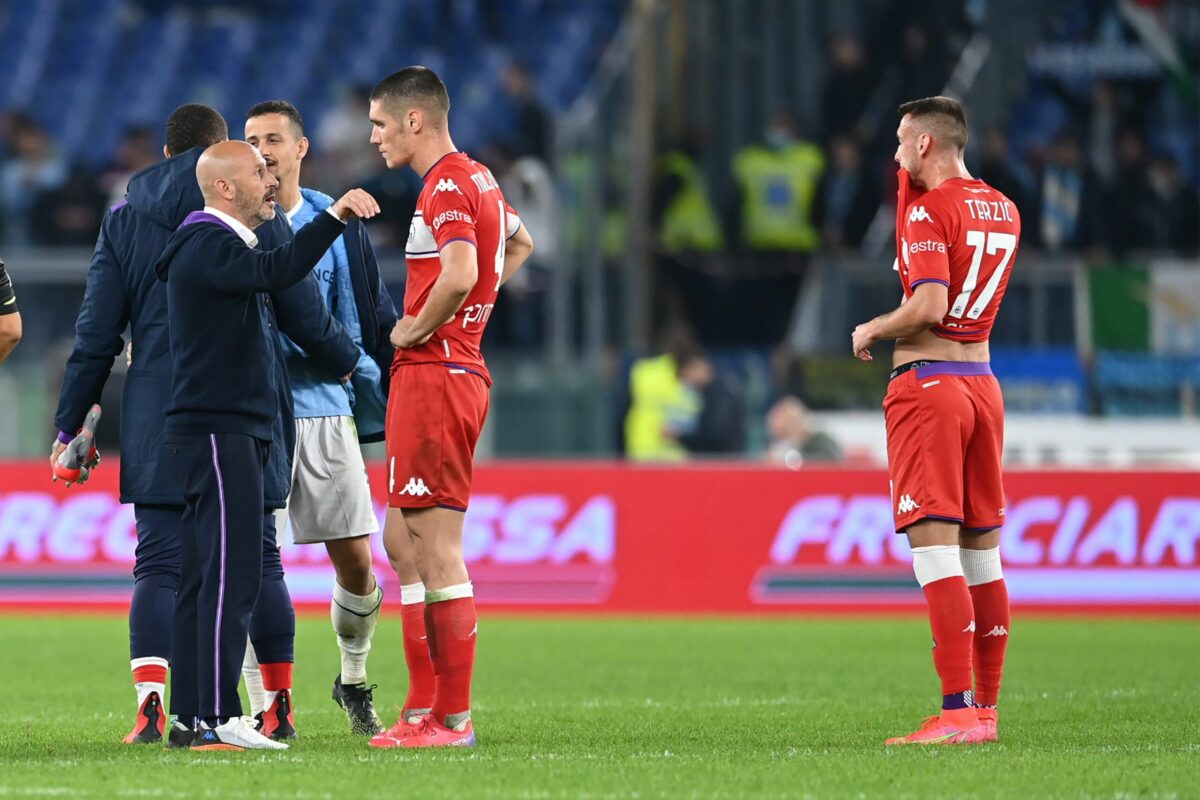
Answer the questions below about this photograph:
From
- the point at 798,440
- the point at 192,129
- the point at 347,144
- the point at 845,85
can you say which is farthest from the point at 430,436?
the point at 845,85

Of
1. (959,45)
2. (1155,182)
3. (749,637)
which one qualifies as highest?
(959,45)

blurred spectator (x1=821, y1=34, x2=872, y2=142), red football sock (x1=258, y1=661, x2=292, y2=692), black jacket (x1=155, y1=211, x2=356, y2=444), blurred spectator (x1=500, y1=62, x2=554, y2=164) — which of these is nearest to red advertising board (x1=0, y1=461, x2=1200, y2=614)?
blurred spectator (x1=500, y1=62, x2=554, y2=164)

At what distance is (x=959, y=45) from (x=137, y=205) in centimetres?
1375

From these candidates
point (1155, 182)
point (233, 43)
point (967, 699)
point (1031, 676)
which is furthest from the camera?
point (233, 43)

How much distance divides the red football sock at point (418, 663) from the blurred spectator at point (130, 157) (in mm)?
11873

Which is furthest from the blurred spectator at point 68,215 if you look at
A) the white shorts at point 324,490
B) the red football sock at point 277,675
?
the red football sock at point 277,675

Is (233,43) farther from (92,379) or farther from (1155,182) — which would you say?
(92,379)

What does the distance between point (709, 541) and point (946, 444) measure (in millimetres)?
6859

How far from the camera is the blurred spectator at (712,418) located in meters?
15.4

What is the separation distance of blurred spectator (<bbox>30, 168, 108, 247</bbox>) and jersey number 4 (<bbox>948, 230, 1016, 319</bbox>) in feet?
39.1

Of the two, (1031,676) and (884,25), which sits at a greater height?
(884,25)

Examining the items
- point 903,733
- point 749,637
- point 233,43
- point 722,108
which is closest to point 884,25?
point 722,108

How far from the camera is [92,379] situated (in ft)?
22.0

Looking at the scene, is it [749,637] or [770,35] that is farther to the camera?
[770,35]
